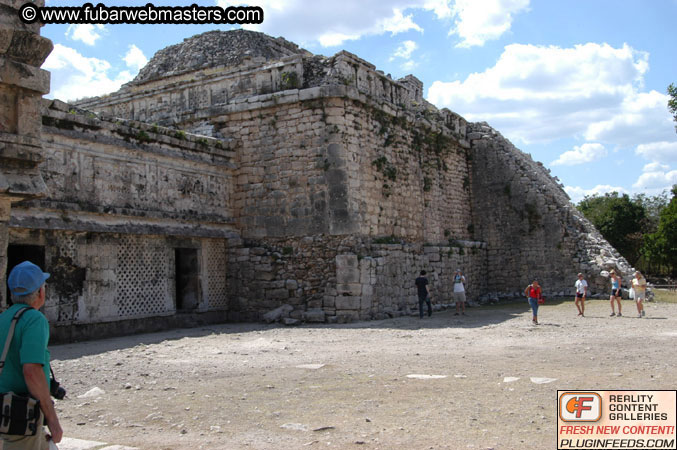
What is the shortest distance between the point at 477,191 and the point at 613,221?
2393 cm

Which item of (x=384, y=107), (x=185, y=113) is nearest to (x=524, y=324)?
(x=384, y=107)

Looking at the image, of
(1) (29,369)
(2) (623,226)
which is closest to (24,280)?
(1) (29,369)

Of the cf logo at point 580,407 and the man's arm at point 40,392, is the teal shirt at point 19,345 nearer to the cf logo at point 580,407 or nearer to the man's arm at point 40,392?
the man's arm at point 40,392

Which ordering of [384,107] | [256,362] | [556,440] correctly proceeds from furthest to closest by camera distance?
[384,107]
[256,362]
[556,440]

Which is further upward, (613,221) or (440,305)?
(613,221)

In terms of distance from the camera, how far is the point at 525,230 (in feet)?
64.2

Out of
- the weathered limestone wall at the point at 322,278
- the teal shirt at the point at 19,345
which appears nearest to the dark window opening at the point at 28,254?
the weathered limestone wall at the point at 322,278

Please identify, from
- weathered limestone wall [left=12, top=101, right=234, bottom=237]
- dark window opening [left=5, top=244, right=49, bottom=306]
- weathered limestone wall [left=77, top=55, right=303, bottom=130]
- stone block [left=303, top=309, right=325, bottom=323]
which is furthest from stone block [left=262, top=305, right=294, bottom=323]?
weathered limestone wall [left=77, top=55, right=303, bottom=130]

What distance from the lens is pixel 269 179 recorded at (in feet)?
48.8

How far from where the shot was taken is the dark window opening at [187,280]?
46.8ft

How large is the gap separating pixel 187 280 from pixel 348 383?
845 centimetres

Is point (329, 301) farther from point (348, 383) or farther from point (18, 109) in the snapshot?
point (18, 109)

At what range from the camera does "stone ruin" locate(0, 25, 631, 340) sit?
11566 mm

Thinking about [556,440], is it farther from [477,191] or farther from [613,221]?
[613,221]
